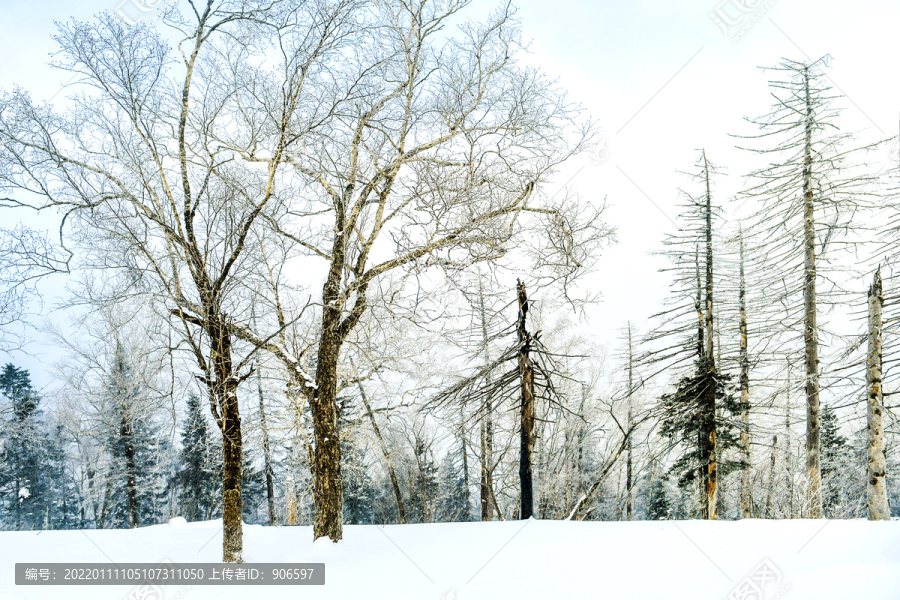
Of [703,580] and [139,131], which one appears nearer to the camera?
[703,580]

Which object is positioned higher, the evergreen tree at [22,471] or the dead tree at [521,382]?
the dead tree at [521,382]

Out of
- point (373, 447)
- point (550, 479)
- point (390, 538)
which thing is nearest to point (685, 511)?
point (550, 479)

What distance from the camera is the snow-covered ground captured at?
429 centimetres

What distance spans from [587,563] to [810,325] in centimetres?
1111

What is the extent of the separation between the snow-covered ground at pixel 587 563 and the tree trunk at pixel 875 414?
15.7ft

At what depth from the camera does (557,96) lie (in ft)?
26.1

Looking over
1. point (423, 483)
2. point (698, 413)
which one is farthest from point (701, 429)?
point (423, 483)

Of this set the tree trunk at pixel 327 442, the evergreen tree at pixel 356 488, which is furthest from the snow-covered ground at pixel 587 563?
the evergreen tree at pixel 356 488

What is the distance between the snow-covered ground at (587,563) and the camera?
169 inches

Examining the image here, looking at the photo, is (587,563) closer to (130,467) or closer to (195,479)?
(130,467)

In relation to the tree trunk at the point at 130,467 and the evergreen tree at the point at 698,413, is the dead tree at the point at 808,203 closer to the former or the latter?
the evergreen tree at the point at 698,413

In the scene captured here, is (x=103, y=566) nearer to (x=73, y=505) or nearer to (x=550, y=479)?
(x=550, y=479)

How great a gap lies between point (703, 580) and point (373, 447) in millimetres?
12939

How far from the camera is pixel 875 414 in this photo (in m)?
10.2
